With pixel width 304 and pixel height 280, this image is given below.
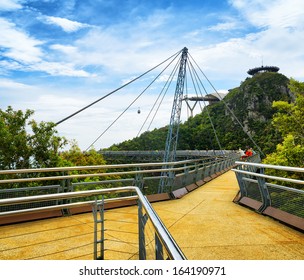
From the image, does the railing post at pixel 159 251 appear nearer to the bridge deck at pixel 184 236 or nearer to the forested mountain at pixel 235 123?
the bridge deck at pixel 184 236

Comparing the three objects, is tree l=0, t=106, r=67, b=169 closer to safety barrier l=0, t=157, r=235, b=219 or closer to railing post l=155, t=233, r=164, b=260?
safety barrier l=0, t=157, r=235, b=219

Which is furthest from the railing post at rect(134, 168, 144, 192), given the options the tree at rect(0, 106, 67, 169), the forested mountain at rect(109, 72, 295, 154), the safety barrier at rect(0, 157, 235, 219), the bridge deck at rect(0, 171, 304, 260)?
the forested mountain at rect(109, 72, 295, 154)

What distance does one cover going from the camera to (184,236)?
4773 mm

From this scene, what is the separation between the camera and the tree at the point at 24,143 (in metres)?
18.5

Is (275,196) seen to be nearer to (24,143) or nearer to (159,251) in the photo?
(159,251)

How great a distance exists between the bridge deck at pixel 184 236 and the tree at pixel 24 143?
14512 mm

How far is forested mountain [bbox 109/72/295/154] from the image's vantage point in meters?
87.9

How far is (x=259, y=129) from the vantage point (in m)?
93.8

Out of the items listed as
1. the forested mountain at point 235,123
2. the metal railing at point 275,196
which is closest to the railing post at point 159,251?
the metal railing at point 275,196

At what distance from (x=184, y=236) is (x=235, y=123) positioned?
310 feet

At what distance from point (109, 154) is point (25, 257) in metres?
90.5

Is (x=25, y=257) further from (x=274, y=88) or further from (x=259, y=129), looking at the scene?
(x=274, y=88)

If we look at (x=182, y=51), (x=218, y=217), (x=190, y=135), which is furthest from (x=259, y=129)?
(x=218, y=217)
